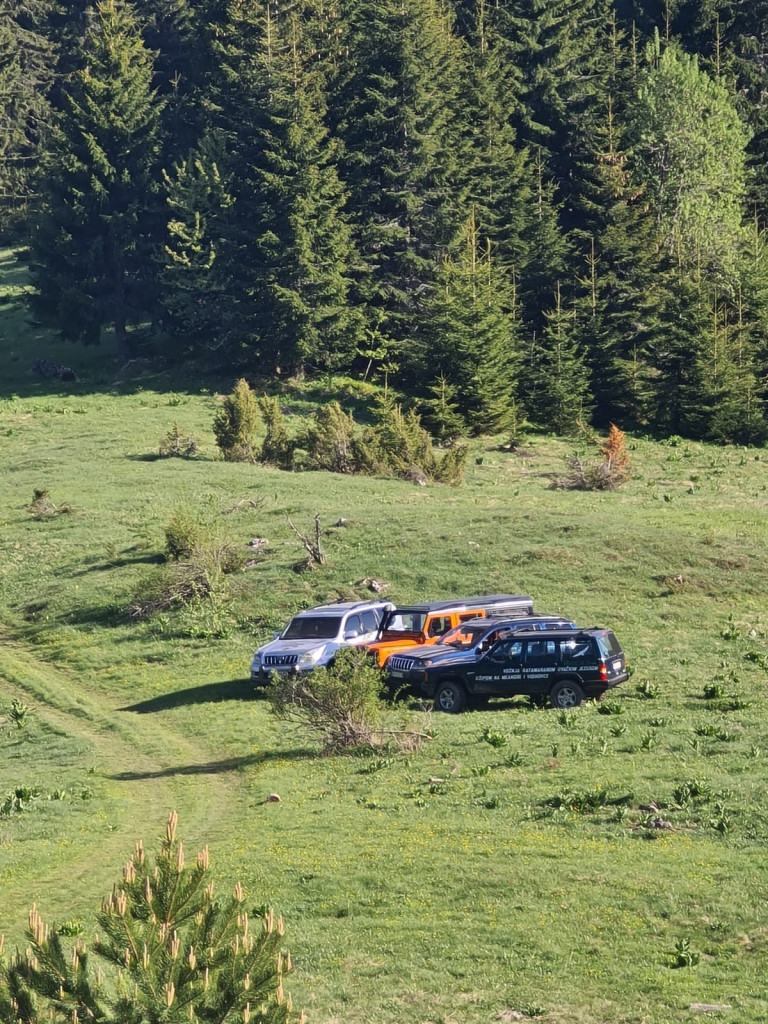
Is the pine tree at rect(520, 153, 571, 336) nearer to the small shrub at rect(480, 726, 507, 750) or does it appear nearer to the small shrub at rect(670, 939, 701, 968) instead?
the small shrub at rect(480, 726, 507, 750)

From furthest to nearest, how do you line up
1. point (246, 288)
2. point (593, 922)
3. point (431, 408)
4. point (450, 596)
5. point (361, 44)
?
point (361, 44) < point (246, 288) < point (431, 408) < point (450, 596) < point (593, 922)

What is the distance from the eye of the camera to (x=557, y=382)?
64938 millimetres

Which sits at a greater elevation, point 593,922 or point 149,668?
point 593,922

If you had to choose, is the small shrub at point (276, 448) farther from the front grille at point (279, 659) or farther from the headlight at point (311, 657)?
the headlight at point (311, 657)

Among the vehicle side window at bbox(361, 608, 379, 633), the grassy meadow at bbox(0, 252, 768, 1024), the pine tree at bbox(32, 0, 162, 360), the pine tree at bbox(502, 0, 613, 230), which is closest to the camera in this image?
the grassy meadow at bbox(0, 252, 768, 1024)

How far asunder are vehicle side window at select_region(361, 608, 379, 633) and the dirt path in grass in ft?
15.9

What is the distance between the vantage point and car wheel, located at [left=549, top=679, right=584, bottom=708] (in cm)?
2495

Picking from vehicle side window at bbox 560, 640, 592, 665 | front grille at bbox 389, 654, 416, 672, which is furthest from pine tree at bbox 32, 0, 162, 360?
vehicle side window at bbox 560, 640, 592, 665

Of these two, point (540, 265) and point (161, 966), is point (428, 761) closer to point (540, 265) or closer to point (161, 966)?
point (161, 966)

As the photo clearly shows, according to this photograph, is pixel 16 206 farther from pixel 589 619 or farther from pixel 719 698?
pixel 719 698

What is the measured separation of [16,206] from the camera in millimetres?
99688

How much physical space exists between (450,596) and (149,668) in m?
7.56

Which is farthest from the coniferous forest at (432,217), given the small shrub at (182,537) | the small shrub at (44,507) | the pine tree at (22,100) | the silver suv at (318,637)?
the silver suv at (318,637)

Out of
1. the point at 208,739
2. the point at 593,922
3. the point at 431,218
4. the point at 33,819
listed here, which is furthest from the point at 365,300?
the point at 593,922
